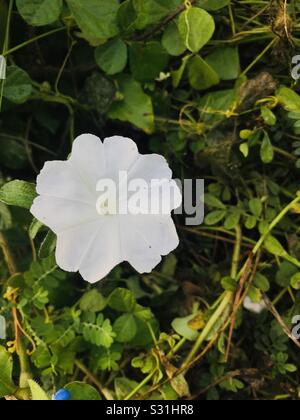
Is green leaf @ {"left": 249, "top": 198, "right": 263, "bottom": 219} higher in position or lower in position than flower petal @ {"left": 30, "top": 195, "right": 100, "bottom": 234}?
lower

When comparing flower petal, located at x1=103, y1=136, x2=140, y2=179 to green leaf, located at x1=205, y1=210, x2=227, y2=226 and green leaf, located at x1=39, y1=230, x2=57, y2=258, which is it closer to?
green leaf, located at x1=39, y1=230, x2=57, y2=258

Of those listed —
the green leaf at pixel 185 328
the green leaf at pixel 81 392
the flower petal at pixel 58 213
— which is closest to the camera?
the flower petal at pixel 58 213

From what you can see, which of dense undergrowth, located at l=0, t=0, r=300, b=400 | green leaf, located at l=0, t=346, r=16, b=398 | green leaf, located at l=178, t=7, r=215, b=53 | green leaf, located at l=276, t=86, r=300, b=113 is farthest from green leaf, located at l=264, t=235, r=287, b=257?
green leaf, located at l=0, t=346, r=16, b=398

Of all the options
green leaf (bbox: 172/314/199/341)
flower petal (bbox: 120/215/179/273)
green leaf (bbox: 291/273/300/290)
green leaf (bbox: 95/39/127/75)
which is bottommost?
green leaf (bbox: 172/314/199/341)

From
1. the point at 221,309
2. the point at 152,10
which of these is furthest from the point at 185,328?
the point at 152,10

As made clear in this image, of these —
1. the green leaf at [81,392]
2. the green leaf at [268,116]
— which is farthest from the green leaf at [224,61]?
the green leaf at [81,392]

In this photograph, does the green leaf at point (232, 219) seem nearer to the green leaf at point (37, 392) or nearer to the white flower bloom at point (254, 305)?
the white flower bloom at point (254, 305)
